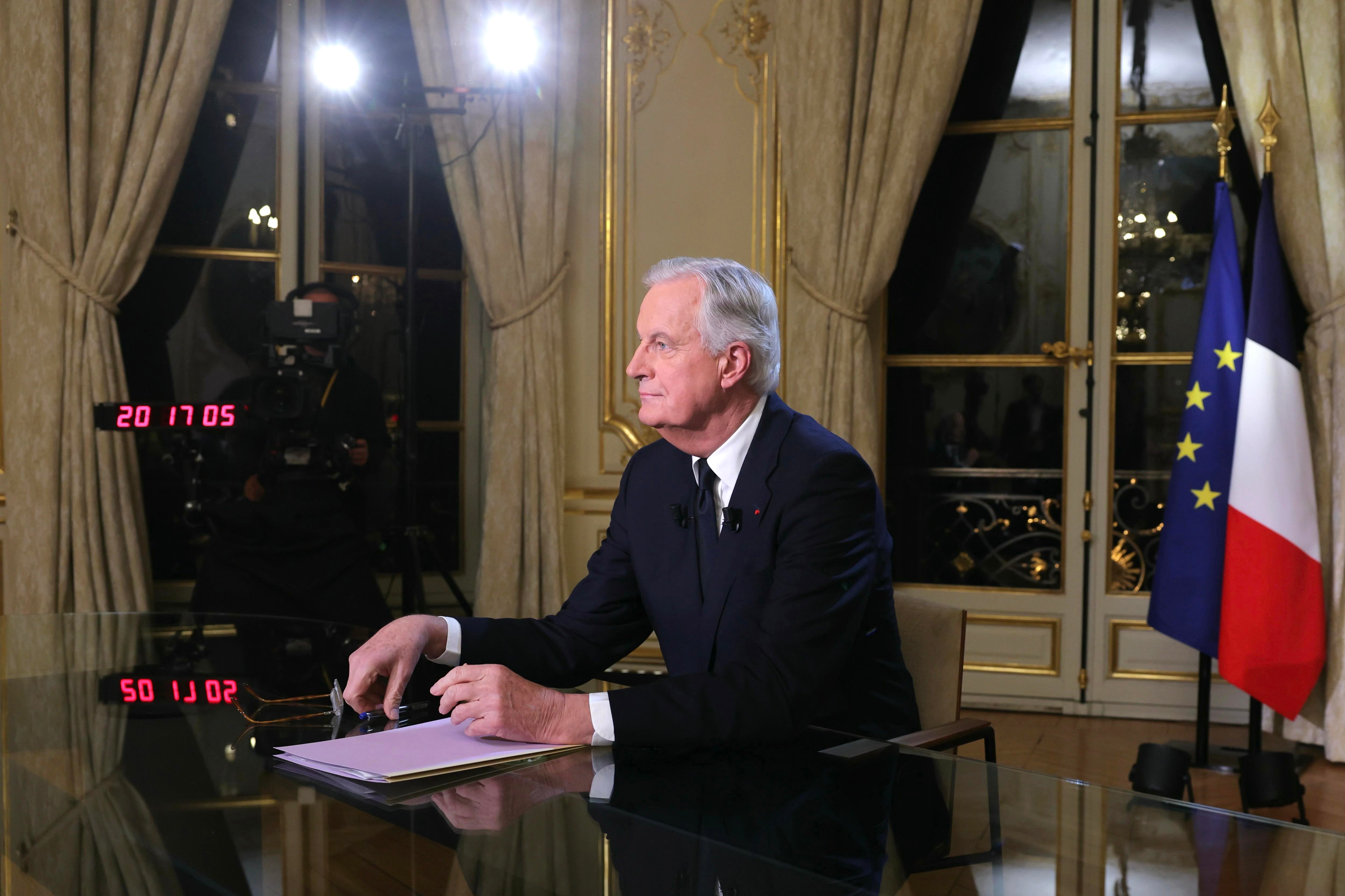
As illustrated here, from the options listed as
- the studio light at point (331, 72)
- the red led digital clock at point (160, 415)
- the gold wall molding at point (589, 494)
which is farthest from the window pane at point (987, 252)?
the red led digital clock at point (160, 415)

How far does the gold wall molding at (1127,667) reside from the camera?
4016mm

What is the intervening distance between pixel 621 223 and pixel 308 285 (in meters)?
1.24

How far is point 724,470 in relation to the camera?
1643 millimetres

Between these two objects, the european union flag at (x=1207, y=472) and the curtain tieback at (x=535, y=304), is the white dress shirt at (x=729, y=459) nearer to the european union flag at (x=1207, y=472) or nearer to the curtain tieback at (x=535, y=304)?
the european union flag at (x=1207, y=472)

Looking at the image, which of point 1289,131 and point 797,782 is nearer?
point 797,782

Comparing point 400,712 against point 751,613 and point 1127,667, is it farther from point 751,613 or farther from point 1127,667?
point 1127,667

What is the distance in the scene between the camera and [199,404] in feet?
11.8

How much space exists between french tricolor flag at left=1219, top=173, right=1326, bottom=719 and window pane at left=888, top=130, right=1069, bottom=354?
0.85 meters

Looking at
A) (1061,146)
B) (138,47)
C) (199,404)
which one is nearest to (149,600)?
(199,404)

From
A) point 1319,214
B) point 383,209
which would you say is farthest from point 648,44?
point 1319,214

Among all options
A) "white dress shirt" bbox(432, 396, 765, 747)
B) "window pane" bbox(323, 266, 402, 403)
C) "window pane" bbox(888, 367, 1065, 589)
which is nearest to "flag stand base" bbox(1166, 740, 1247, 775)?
"window pane" bbox(888, 367, 1065, 589)

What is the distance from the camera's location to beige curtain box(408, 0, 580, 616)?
171 inches

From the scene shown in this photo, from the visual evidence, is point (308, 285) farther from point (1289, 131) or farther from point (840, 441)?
point (1289, 131)

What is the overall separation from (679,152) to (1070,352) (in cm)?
170
